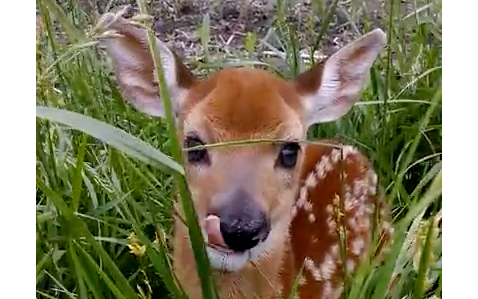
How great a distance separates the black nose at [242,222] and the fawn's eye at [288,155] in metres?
0.08

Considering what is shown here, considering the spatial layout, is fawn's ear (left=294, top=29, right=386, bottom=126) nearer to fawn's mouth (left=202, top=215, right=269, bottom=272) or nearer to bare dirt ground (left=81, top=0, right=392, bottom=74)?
bare dirt ground (left=81, top=0, right=392, bottom=74)

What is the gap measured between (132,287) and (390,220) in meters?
0.28

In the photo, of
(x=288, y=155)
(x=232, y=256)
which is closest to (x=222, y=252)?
(x=232, y=256)

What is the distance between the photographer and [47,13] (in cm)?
130

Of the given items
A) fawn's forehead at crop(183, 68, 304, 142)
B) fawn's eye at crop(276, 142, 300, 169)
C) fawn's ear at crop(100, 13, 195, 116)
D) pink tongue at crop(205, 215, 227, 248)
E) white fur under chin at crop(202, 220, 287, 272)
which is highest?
fawn's ear at crop(100, 13, 195, 116)

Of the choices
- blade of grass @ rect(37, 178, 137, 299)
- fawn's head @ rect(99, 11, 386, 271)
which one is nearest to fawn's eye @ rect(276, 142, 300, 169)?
fawn's head @ rect(99, 11, 386, 271)

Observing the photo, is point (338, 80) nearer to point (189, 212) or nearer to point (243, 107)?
point (243, 107)

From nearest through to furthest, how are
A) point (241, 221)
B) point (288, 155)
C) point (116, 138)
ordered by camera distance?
point (116, 138) → point (241, 221) → point (288, 155)

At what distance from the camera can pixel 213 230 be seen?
3.93 ft

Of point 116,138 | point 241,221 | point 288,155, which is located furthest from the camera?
point 288,155

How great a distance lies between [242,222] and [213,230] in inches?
1.2

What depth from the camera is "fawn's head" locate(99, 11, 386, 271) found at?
1230 millimetres
